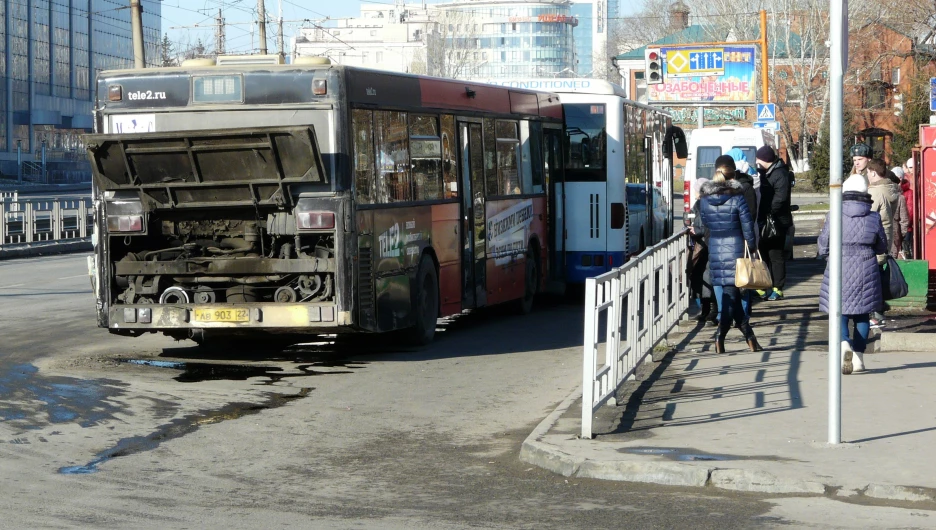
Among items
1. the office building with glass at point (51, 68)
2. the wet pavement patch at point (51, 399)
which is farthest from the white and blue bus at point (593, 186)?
the office building with glass at point (51, 68)

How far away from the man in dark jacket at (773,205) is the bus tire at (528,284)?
3.09 meters

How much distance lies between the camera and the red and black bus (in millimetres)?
12555

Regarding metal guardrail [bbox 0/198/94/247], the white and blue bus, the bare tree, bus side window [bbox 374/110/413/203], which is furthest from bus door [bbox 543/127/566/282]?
the bare tree

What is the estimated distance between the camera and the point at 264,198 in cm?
1266

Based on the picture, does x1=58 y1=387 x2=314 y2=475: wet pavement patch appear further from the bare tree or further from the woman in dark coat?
the bare tree

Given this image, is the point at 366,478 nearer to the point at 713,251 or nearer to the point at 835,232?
the point at 835,232

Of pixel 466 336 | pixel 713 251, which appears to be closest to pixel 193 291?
pixel 466 336

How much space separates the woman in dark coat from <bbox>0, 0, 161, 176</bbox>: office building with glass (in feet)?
270

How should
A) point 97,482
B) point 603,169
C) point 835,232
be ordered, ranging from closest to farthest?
point 97,482
point 835,232
point 603,169

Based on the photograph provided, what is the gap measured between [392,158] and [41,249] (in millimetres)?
22257

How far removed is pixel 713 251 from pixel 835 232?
474 cm

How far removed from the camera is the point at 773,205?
56.1ft

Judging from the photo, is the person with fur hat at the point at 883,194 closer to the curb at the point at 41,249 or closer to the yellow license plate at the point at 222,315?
the yellow license plate at the point at 222,315

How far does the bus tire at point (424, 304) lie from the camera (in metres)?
14.3
